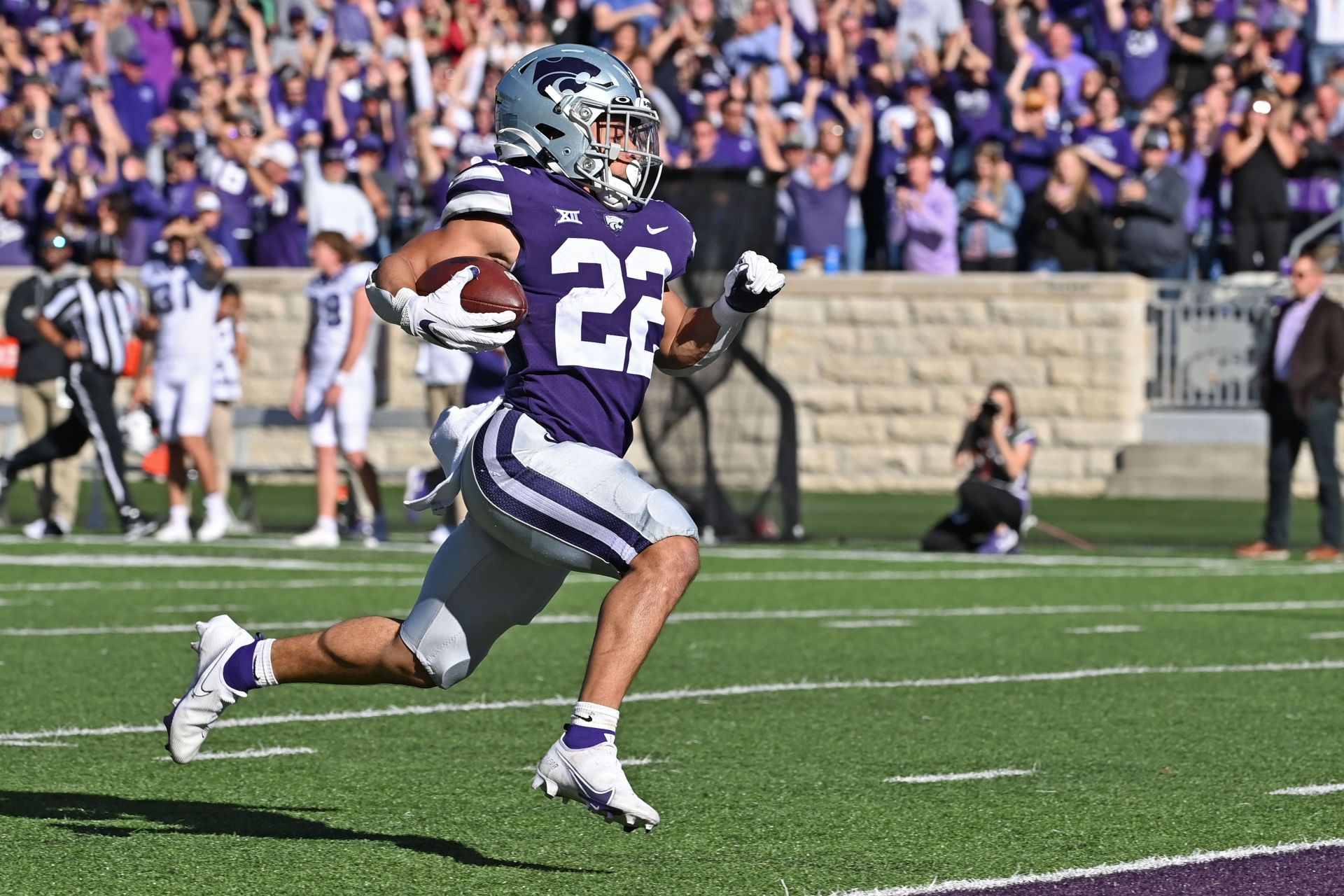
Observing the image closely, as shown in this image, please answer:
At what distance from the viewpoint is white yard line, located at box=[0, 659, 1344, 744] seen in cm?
715

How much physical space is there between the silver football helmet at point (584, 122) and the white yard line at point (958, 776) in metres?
1.81

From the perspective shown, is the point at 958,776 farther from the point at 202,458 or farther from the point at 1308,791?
the point at 202,458

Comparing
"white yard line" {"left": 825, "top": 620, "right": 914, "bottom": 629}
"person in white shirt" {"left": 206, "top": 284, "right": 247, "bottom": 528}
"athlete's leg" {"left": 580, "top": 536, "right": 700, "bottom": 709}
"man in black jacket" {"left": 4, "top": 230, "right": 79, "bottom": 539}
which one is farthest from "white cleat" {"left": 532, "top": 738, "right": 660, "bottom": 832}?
"man in black jacket" {"left": 4, "top": 230, "right": 79, "bottom": 539}

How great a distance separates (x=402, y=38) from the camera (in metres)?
23.4

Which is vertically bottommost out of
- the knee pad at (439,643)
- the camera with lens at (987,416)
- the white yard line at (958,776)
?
the camera with lens at (987,416)

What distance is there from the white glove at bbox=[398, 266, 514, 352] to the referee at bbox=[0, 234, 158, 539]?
10.4 meters

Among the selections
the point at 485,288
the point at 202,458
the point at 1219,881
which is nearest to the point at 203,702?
the point at 485,288

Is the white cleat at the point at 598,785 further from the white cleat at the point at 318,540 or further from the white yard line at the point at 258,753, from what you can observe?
the white cleat at the point at 318,540

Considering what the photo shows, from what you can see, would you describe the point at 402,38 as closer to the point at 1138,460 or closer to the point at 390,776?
the point at 1138,460

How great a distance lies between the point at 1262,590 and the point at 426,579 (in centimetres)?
795

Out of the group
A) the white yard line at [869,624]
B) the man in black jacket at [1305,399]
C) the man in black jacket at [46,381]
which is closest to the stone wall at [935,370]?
the man in black jacket at [46,381]

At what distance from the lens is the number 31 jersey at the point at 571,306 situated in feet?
17.1

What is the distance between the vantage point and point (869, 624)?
10602 millimetres

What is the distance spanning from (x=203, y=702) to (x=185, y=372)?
32.3ft
